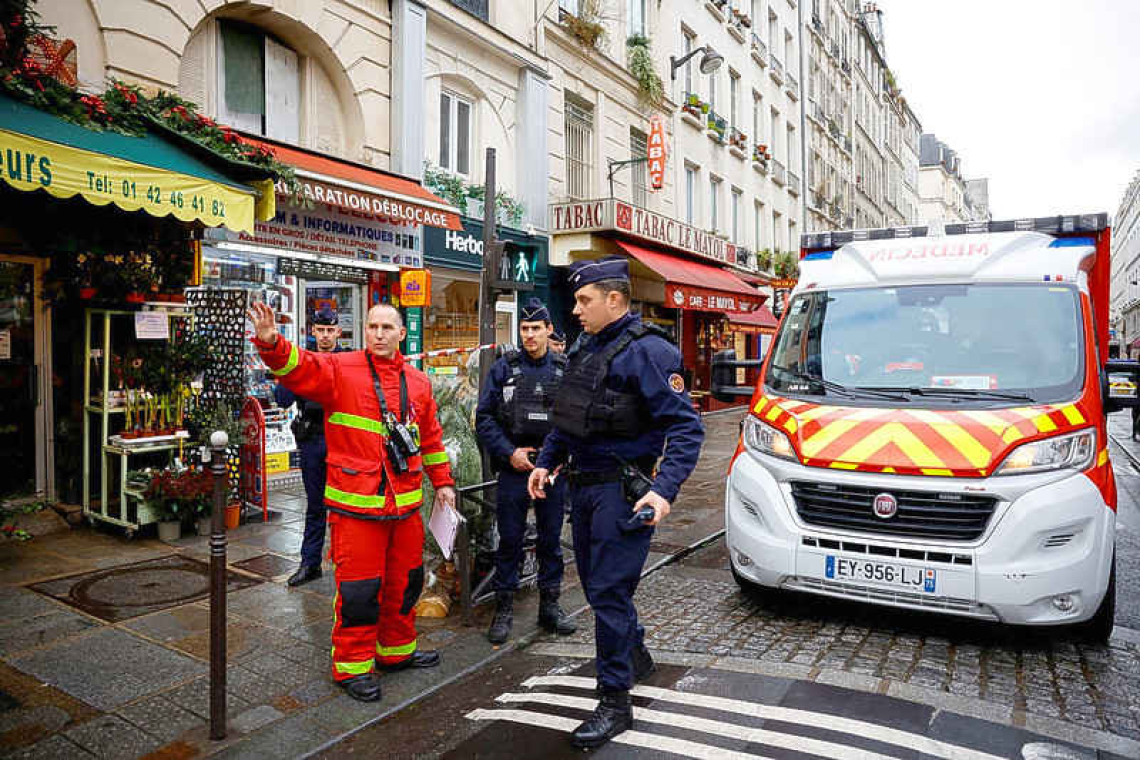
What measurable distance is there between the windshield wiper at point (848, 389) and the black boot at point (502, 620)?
2.41m

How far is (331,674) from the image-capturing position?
4.14 m

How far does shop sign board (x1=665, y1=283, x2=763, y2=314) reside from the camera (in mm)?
15414

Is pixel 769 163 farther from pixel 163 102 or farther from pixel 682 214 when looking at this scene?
pixel 163 102

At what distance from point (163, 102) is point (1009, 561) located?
23.4ft

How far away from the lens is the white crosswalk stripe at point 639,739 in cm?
317

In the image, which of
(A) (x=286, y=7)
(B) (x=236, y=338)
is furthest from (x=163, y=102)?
(A) (x=286, y=7)

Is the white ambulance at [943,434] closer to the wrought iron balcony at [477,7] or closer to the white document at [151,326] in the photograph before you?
the white document at [151,326]

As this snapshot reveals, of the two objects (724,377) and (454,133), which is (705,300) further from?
(724,377)

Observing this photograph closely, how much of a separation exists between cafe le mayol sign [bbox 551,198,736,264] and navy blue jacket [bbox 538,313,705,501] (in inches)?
430

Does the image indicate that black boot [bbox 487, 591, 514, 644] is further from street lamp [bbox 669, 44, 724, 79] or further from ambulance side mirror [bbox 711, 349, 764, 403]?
street lamp [bbox 669, 44, 724, 79]

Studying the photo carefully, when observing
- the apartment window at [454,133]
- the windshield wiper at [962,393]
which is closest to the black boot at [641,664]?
the windshield wiper at [962,393]

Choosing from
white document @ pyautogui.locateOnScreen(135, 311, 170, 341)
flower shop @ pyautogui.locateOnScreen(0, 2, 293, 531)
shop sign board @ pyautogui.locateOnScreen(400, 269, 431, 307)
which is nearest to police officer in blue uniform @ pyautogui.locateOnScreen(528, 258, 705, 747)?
flower shop @ pyautogui.locateOnScreen(0, 2, 293, 531)

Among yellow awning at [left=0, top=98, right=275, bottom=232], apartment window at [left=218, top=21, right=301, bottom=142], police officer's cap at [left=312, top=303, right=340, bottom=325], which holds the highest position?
apartment window at [left=218, top=21, right=301, bottom=142]

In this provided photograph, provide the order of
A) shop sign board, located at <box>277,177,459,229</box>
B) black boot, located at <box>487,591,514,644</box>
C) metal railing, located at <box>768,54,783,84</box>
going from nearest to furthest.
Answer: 1. black boot, located at <box>487,591,514,644</box>
2. shop sign board, located at <box>277,177,459,229</box>
3. metal railing, located at <box>768,54,783,84</box>
